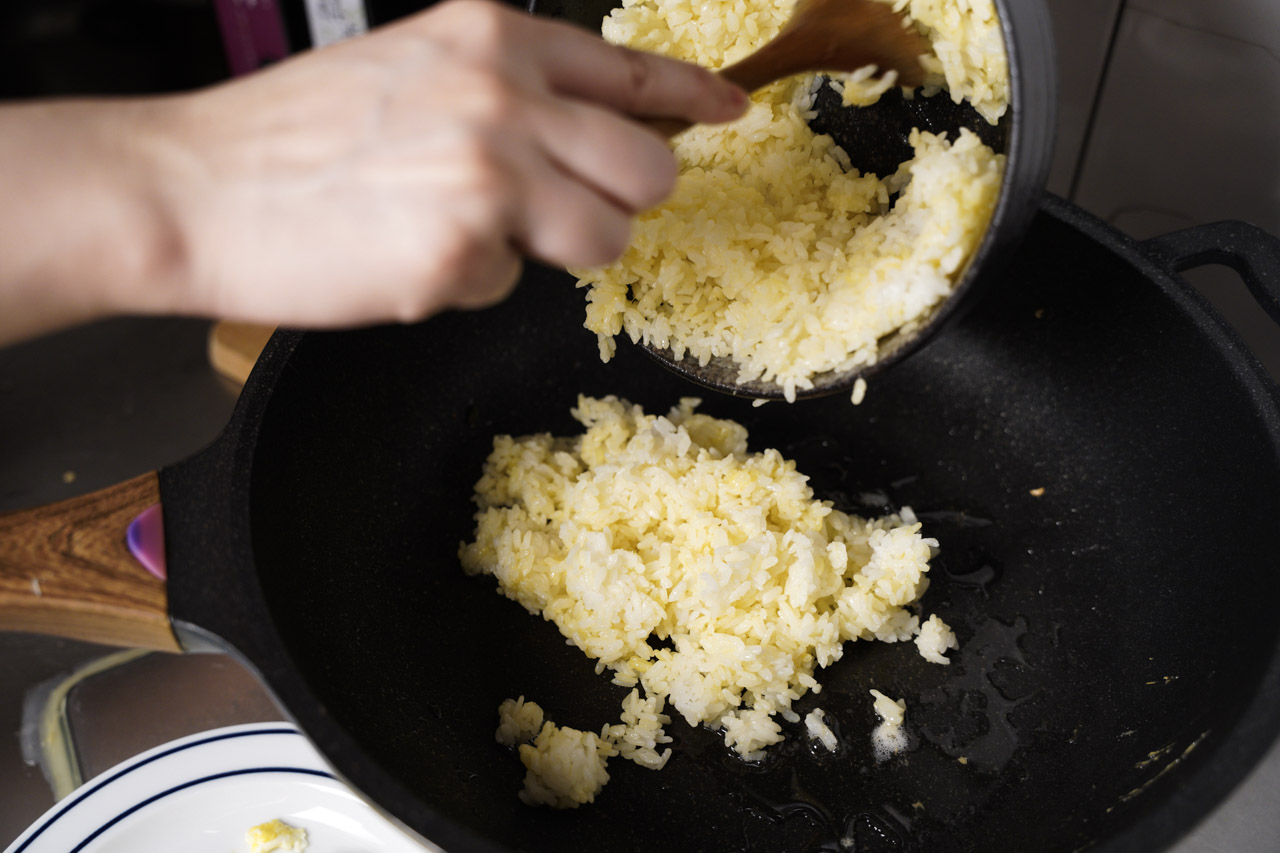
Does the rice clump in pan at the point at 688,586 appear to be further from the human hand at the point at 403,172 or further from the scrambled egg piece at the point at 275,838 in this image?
the human hand at the point at 403,172

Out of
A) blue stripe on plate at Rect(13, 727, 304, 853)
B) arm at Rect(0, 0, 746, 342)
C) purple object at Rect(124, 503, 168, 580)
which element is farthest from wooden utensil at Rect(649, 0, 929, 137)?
blue stripe on plate at Rect(13, 727, 304, 853)

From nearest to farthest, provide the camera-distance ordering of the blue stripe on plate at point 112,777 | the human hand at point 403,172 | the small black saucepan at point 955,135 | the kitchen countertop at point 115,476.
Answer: the human hand at point 403,172
the small black saucepan at point 955,135
the blue stripe on plate at point 112,777
the kitchen countertop at point 115,476

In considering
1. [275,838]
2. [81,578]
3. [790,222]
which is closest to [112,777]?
[275,838]

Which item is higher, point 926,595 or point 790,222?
point 790,222

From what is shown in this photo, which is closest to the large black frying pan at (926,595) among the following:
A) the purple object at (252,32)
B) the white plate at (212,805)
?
the white plate at (212,805)

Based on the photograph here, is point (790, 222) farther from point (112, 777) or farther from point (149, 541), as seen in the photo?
point (112, 777)

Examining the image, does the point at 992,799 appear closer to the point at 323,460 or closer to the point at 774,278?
the point at 774,278
